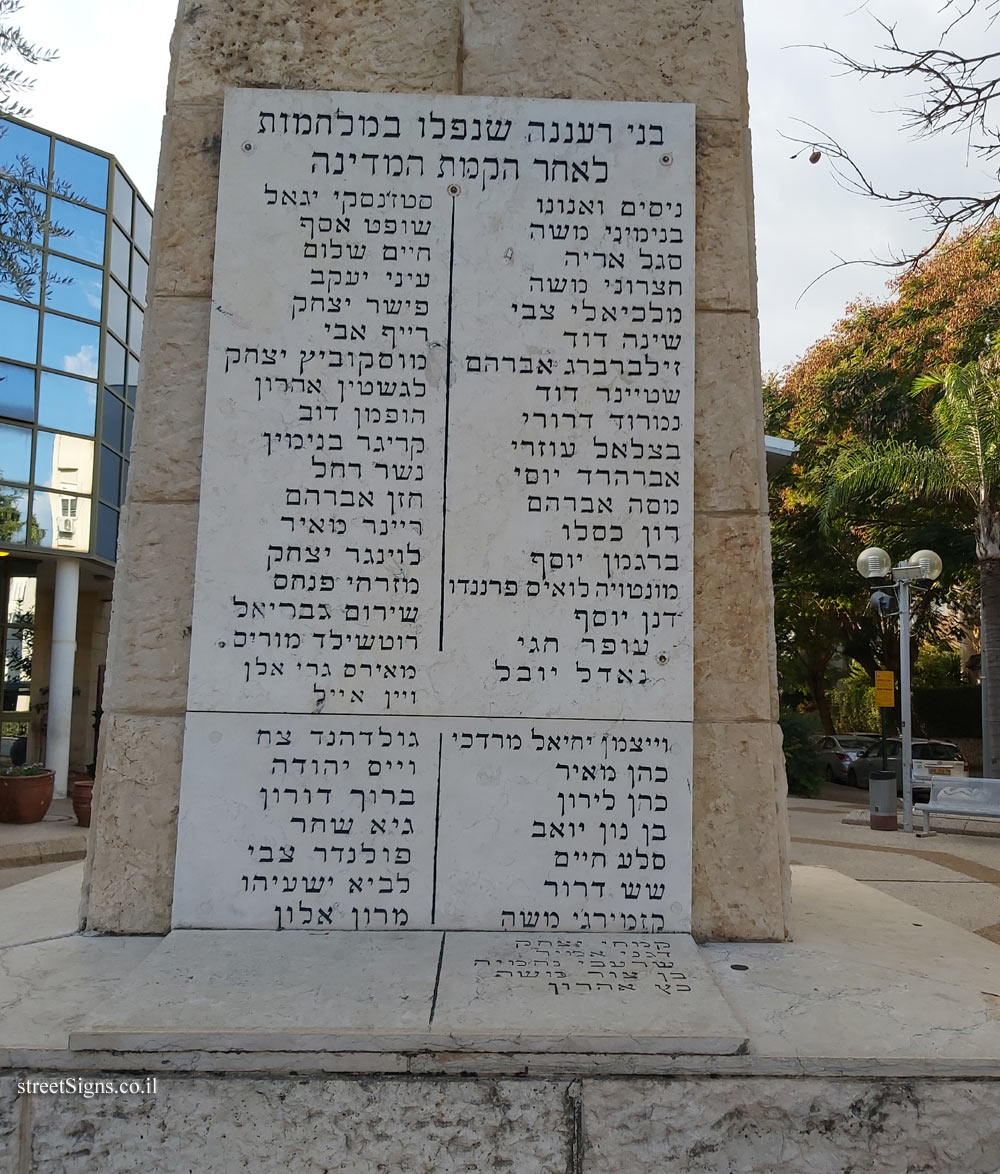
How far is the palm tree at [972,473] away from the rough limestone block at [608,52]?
45.7ft

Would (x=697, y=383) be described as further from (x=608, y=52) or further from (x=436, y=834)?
(x=436, y=834)

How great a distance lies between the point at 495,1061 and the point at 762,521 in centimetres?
169

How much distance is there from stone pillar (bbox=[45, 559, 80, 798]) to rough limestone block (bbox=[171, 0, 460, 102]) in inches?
559

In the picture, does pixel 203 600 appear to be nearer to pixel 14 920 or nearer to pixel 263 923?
pixel 263 923

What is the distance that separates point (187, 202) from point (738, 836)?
8.43ft

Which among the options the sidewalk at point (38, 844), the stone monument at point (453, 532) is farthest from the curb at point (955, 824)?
the stone monument at point (453, 532)

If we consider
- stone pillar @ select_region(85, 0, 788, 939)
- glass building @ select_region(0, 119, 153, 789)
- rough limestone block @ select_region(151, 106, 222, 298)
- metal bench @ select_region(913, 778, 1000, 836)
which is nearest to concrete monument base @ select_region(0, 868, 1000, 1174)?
stone pillar @ select_region(85, 0, 788, 939)

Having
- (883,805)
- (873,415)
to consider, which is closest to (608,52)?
(883,805)

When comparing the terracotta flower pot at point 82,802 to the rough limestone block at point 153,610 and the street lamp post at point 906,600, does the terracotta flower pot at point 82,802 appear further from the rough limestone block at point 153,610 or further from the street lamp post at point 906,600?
the street lamp post at point 906,600

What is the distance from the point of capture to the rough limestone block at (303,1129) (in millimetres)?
2049

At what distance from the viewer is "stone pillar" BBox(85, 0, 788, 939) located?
112 inches

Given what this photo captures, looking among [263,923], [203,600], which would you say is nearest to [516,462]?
[203,600]

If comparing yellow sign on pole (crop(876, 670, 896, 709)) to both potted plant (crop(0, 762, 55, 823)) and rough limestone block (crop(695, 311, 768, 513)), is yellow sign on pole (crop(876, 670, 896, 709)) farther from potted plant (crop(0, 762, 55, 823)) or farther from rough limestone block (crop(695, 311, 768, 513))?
rough limestone block (crop(695, 311, 768, 513))

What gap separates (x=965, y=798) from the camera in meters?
11.2
